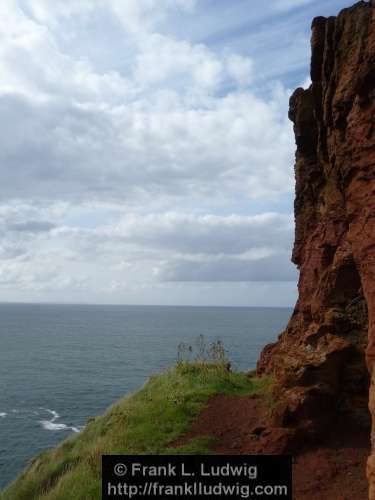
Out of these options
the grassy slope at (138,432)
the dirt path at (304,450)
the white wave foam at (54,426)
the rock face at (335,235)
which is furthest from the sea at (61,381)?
the rock face at (335,235)

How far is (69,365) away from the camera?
78438 mm

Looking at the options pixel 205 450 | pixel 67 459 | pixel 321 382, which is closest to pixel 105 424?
pixel 67 459

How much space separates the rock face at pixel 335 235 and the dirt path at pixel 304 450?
47 cm

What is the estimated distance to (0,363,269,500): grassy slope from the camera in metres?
12.5

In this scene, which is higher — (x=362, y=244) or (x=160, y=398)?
(x=362, y=244)

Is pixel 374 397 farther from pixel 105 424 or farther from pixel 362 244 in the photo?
pixel 105 424

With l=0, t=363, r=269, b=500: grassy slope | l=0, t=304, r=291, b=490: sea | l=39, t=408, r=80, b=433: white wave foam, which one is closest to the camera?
l=0, t=363, r=269, b=500: grassy slope

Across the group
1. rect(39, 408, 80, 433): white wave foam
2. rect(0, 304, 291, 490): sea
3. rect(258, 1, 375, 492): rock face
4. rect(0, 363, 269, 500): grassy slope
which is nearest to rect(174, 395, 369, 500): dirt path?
rect(258, 1, 375, 492): rock face

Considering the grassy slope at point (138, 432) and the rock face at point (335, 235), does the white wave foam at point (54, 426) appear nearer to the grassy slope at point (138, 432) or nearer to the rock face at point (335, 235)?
the grassy slope at point (138, 432)

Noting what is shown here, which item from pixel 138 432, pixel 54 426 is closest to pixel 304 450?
pixel 138 432

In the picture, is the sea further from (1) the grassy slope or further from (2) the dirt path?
(2) the dirt path

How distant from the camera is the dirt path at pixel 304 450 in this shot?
9506 millimetres

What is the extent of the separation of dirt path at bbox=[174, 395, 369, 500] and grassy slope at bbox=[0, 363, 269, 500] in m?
0.67

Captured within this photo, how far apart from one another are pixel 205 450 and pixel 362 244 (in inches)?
271
